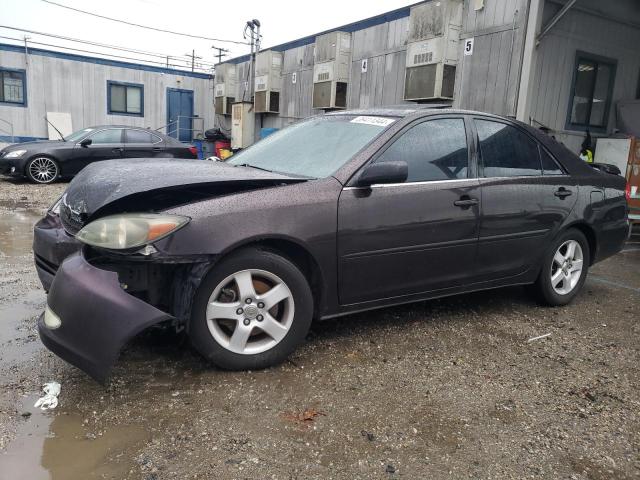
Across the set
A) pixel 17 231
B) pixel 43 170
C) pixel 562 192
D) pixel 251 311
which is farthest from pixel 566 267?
pixel 43 170

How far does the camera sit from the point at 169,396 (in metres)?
2.63

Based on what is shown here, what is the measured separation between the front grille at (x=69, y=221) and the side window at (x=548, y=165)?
3368 millimetres

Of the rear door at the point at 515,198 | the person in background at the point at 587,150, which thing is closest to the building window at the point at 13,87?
the person in background at the point at 587,150

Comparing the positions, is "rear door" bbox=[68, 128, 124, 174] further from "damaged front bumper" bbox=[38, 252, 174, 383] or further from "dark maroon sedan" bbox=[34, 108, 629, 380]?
"damaged front bumper" bbox=[38, 252, 174, 383]

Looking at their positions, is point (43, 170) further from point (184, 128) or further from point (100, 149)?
point (184, 128)

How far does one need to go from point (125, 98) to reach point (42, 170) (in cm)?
1080

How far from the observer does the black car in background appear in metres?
10.9

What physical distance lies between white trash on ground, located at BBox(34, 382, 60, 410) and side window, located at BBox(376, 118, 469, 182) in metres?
2.20

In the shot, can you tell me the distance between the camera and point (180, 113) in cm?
2244

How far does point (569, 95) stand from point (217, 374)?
907 centimetres

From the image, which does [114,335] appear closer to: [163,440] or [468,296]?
[163,440]

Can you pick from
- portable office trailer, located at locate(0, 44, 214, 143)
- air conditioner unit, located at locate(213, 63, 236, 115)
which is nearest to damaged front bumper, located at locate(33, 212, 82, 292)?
air conditioner unit, located at locate(213, 63, 236, 115)

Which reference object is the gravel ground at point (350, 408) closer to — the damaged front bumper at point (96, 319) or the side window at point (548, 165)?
the damaged front bumper at point (96, 319)

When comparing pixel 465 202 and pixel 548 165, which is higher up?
pixel 548 165
